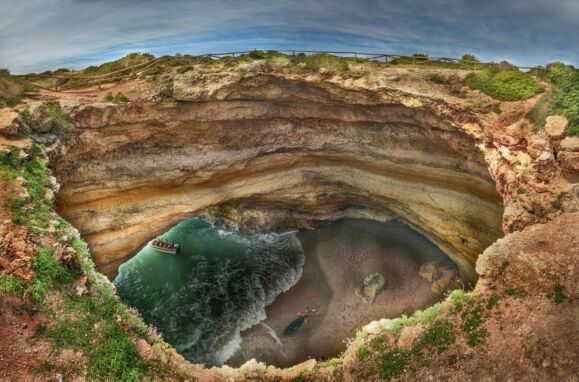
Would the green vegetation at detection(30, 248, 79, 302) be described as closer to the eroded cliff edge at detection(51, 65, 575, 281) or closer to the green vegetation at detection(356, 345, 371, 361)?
the eroded cliff edge at detection(51, 65, 575, 281)

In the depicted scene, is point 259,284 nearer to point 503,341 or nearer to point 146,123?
point 146,123

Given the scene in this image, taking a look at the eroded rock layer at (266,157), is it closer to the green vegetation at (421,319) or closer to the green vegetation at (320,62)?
the green vegetation at (320,62)

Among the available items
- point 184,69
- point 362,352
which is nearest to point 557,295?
point 362,352

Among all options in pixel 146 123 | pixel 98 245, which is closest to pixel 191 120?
pixel 146 123

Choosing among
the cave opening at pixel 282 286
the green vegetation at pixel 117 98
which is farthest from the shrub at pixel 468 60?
the green vegetation at pixel 117 98

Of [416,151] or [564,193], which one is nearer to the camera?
[564,193]

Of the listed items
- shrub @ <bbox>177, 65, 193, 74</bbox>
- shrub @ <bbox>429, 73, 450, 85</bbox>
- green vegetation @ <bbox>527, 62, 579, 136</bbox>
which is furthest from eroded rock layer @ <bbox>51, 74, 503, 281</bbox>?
green vegetation @ <bbox>527, 62, 579, 136</bbox>

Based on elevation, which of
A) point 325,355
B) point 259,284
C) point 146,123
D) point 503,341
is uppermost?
point 146,123
